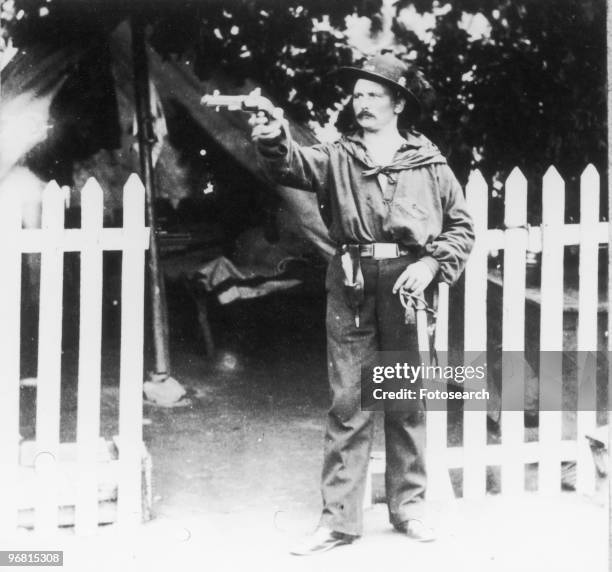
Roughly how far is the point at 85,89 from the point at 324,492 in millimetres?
2558

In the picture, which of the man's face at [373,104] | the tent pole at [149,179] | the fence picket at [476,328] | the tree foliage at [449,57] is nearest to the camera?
the man's face at [373,104]

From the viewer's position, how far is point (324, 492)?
3189mm

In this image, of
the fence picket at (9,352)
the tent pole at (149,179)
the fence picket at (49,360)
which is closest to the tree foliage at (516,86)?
the tent pole at (149,179)

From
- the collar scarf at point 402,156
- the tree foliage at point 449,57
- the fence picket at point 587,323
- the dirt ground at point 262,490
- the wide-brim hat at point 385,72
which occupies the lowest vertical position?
the dirt ground at point 262,490

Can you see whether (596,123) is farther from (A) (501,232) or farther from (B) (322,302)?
(B) (322,302)

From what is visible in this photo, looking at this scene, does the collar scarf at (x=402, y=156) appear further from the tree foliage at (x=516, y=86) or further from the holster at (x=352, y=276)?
the tree foliage at (x=516, y=86)

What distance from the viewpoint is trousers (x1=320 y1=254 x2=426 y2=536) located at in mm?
3152

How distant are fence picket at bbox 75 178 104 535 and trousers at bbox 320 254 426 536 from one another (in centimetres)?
94

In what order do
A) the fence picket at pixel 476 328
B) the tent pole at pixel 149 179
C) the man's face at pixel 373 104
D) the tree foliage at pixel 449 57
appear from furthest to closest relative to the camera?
1. the tent pole at pixel 149 179
2. the tree foliage at pixel 449 57
3. the fence picket at pixel 476 328
4. the man's face at pixel 373 104

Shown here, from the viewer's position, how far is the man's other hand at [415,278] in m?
3.09

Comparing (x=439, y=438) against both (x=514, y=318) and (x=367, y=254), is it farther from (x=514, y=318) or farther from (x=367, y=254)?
(x=367, y=254)

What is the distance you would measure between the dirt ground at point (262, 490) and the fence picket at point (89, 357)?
5.5 inches

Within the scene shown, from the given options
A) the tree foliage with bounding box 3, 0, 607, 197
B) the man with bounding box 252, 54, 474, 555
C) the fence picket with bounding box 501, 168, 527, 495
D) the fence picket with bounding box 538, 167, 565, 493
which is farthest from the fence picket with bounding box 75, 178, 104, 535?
the fence picket with bounding box 538, 167, 565, 493

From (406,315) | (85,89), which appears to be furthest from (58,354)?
(85,89)
